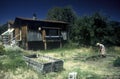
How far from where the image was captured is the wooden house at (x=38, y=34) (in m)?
21.8

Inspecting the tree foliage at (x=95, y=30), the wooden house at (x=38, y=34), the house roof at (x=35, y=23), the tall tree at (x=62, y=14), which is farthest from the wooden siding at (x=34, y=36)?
the tall tree at (x=62, y=14)

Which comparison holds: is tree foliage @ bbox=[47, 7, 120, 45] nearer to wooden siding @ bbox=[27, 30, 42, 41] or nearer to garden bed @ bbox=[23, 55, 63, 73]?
wooden siding @ bbox=[27, 30, 42, 41]

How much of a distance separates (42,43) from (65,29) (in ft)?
16.5

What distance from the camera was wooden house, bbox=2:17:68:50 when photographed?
21836 millimetres

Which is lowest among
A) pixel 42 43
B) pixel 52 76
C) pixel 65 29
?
pixel 52 76

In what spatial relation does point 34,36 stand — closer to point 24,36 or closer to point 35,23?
point 24,36

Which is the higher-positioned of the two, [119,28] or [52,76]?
[119,28]

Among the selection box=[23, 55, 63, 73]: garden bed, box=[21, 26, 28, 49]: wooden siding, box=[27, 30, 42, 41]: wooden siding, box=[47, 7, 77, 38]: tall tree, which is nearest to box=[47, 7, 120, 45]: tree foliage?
box=[27, 30, 42, 41]: wooden siding

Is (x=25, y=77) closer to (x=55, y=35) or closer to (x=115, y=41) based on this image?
(x=55, y=35)

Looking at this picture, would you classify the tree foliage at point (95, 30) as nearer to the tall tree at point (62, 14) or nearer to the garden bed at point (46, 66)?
the garden bed at point (46, 66)

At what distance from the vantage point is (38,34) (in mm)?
22688

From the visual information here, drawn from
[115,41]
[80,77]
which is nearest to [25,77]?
[80,77]

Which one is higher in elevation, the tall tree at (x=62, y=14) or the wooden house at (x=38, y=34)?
the tall tree at (x=62, y=14)

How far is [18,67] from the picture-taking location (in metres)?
10.2
